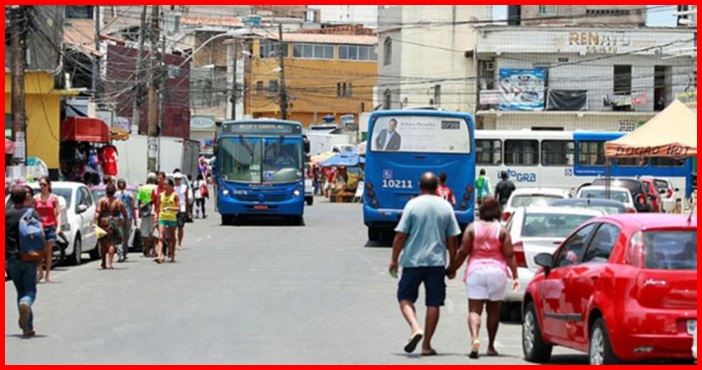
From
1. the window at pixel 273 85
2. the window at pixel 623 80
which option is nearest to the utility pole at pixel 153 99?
the window at pixel 623 80

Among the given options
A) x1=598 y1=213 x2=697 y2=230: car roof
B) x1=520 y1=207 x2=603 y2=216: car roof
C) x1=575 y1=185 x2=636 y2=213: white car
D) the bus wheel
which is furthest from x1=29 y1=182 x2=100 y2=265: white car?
x1=598 y1=213 x2=697 y2=230: car roof

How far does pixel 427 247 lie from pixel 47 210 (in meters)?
10.1

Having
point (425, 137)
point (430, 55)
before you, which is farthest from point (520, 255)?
point (430, 55)

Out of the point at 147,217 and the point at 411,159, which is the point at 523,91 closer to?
the point at 411,159

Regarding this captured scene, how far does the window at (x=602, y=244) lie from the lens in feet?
34.6

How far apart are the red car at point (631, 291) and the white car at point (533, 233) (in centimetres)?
421

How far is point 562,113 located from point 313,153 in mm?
18697

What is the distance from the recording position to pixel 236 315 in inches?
614

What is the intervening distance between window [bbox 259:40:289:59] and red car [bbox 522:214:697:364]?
8634 centimetres

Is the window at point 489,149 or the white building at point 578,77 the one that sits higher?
the white building at point 578,77

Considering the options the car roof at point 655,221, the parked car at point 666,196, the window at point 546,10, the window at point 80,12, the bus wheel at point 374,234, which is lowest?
the bus wheel at point 374,234

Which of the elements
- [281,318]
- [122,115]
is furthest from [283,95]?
[281,318]

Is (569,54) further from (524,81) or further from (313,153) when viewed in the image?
(313,153)

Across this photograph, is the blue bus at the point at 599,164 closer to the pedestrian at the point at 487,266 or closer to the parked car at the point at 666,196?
the parked car at the point at 666,196
